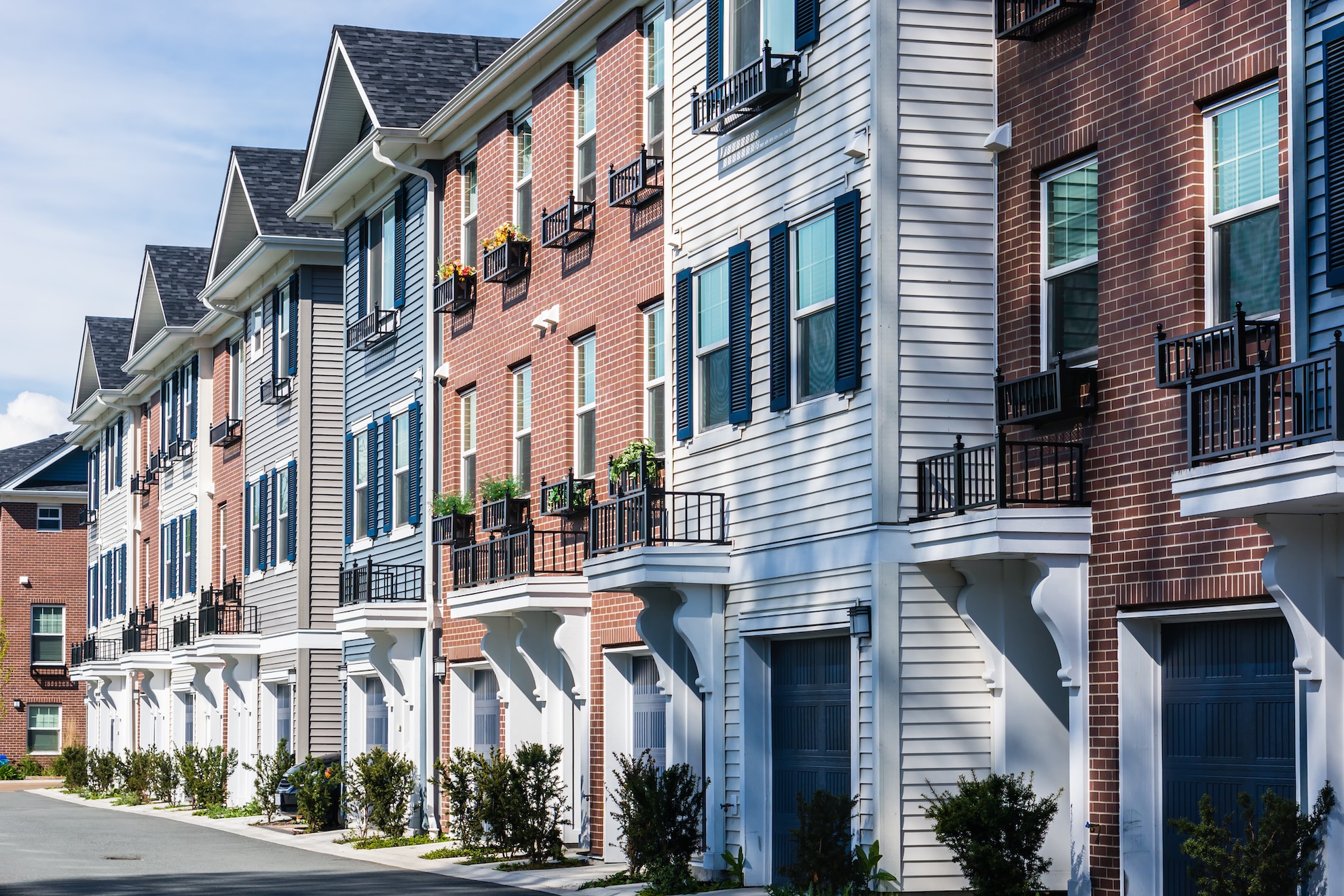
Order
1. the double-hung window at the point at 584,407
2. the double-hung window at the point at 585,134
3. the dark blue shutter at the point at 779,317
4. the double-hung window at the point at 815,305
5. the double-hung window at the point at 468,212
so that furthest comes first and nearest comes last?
1. the double-hung window at the point at 468,212
2. the double-hung window at the point at 585,134
3. the double-hung window at the point at 584,407
4. the dark blue shutter at the point at 779,317
5. the double-hung window at the point at 815,305

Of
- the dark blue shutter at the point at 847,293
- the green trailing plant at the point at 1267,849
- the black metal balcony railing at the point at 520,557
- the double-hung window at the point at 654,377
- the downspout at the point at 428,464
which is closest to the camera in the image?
the green trailing plant at the point at 1267,849

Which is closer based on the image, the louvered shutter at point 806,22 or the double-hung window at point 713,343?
the louvered shutter at point 806,22

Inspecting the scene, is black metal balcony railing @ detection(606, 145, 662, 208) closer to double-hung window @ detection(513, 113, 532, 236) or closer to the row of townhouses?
the row of townhouses

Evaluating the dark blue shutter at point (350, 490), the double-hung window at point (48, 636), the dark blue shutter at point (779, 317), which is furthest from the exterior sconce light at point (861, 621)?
the double-hung window at point (48, 636)

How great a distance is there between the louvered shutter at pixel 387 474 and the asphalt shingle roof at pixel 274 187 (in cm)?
617

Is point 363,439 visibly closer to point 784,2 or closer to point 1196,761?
point 784,2

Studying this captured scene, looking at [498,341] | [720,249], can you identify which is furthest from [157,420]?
[720,249]

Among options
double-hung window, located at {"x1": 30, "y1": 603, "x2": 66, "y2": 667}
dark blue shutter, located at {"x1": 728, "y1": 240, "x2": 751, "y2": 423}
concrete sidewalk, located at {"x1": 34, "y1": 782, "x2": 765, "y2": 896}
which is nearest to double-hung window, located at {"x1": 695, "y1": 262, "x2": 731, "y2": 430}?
dark blue shutter, located at {"x1": 728, "y1": 240, "x2": 751, "y2": 423}

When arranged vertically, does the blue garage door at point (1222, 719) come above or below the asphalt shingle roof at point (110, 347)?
below

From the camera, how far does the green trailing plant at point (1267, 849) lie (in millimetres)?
11391

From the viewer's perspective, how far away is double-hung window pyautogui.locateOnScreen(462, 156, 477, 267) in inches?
1080

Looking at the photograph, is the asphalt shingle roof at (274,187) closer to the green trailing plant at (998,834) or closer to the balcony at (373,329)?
the balcony at (373,329)

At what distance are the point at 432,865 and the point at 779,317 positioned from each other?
956 cm

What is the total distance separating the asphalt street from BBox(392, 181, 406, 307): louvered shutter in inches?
342
